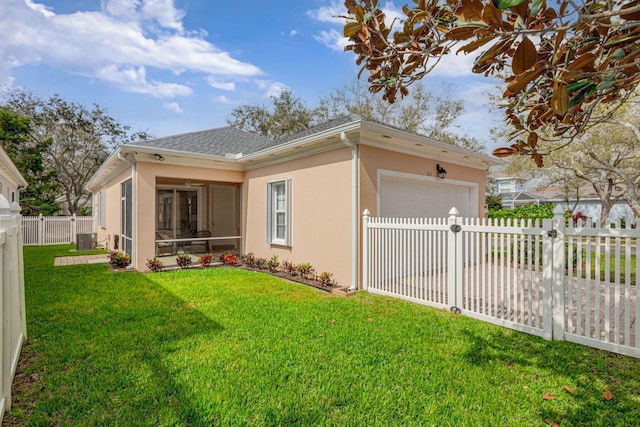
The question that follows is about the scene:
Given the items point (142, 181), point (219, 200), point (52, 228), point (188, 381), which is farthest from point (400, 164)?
point (52, 228)

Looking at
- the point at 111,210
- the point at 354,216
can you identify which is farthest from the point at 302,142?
the point at 111,210

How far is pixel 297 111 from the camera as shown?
25469 mm

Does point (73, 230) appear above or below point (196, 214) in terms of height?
below

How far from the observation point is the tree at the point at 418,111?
890 inches

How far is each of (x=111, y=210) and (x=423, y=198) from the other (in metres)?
12.9

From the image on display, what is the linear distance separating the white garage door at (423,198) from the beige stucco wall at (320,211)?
1.07 meters

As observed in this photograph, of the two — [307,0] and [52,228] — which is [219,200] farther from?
[52,228]

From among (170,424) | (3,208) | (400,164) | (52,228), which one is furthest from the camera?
(52,228)

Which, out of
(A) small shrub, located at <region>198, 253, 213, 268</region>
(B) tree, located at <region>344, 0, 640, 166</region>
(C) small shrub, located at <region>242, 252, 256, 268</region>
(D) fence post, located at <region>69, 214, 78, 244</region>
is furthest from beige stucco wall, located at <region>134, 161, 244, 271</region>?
(D) fence post, located at <region>69, 214, 78, 244</region>

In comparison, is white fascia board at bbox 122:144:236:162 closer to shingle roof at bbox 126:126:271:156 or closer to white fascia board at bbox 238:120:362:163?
shingle roof at bbox 126:126:271:156

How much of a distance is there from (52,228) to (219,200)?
36.1 ft

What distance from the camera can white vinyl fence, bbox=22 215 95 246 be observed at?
53.6 ft

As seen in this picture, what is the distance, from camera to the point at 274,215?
30.2 ft

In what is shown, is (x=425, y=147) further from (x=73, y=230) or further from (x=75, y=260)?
(x=73, y=230)
